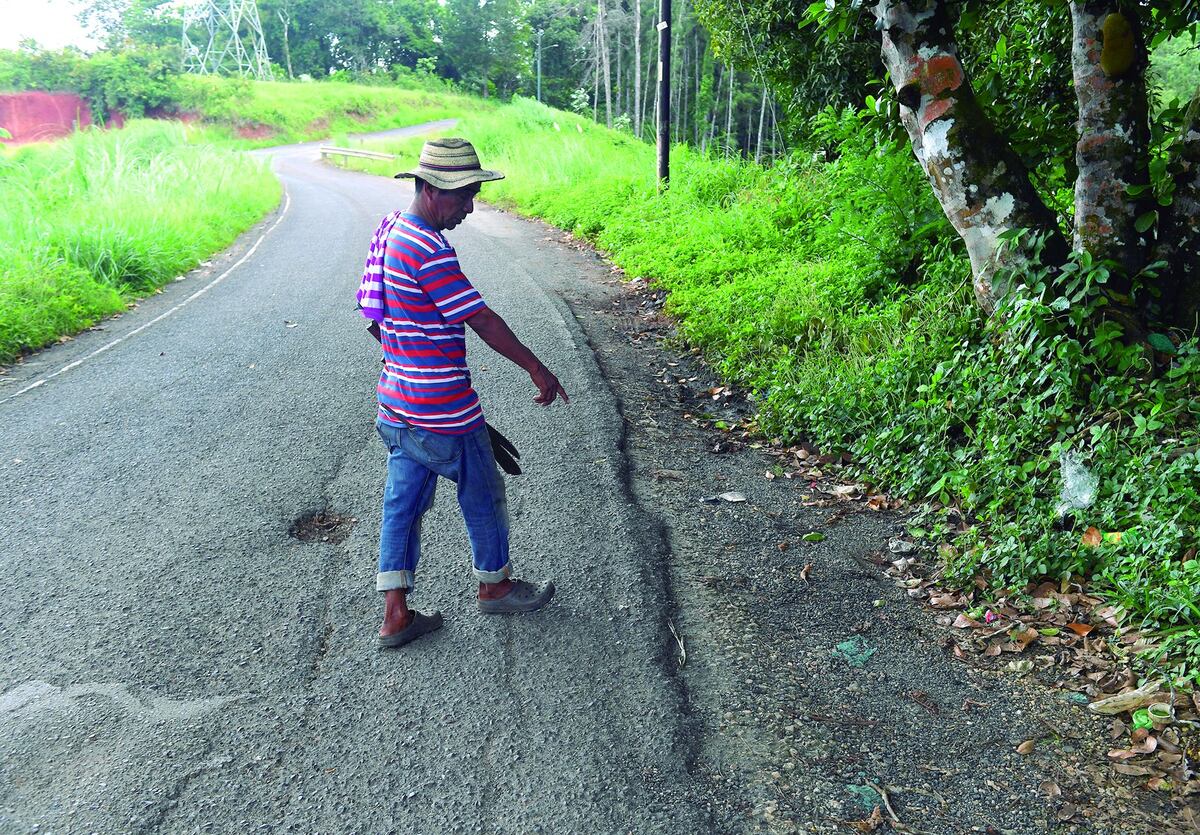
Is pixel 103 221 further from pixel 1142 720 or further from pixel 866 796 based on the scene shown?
pixel 1142 720

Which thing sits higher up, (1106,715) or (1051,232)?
(1051,232)

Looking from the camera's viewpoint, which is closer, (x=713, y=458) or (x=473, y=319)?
(x=473, y=319)

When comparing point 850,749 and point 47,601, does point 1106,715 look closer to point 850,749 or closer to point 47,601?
point 850,749

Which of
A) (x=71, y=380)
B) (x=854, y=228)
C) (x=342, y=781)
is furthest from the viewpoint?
(x=854, y=228)

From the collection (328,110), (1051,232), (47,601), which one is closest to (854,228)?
(1051,232)

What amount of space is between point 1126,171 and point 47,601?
6049mm

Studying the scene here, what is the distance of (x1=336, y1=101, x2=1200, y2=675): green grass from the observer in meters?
3.93

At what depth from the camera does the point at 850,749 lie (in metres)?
3.01

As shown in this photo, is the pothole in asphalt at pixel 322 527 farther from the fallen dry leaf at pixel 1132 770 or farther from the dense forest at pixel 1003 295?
the fallen dry leaf at pixel 1132 770

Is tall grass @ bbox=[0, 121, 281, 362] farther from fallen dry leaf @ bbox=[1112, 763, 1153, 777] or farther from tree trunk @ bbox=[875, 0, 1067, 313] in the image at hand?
fallen dry leaf @ bbox=[1112, 763, 1153, 777]

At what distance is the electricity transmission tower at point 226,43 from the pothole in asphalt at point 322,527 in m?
54.2

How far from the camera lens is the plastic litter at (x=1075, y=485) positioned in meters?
4.17

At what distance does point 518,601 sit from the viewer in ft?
12.5

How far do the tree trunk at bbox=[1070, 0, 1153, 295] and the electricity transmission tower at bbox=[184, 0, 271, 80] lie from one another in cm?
5511
